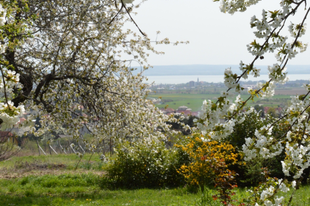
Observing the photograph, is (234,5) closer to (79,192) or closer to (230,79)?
(230,79)

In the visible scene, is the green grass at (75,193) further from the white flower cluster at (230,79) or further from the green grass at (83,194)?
the white flower cluster at (230,79)

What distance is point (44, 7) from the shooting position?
616 cm

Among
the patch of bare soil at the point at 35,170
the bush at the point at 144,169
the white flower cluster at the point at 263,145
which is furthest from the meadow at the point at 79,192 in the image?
the white flower cluster at the point at 263,145

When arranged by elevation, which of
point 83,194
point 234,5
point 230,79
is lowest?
point 83,194

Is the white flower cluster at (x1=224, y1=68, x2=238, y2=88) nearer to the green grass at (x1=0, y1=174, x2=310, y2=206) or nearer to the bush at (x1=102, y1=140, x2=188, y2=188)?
the green grass at (x1=0, y1=174, x2=310, y2=206)

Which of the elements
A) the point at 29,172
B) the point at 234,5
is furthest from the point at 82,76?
the point at 29,172

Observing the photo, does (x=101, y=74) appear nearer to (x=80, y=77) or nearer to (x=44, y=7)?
(x=80, y=77)

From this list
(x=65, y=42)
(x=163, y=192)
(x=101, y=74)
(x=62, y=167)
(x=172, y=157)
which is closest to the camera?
(x=65, y=42)

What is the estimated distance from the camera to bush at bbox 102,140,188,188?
820cm

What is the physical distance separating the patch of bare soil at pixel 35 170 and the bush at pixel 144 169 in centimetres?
162

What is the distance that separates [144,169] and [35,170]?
16.0ft

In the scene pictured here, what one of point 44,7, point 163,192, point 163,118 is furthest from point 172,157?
point 44,7

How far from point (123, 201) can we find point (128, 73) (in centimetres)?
302

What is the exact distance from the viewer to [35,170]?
417 inches
